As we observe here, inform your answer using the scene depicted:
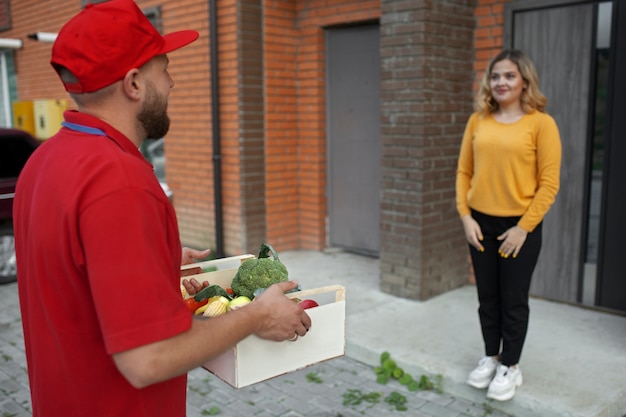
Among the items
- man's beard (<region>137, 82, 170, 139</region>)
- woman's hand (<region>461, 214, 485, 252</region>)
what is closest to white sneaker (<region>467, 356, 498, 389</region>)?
woman's hand (<region>461, 214, 485, 252</region>)

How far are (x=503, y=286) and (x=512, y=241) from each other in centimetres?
31

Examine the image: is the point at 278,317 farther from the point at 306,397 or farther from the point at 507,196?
the point at 306,397

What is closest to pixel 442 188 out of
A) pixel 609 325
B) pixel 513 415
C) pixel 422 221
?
pixel 422 221

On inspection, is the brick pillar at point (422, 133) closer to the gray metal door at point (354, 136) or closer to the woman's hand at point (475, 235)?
the gray metal door at point (354, 136)

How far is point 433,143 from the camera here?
553 centimetres

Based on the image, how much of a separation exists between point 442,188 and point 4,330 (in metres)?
4.16

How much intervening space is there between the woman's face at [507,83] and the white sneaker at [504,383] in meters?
1.63

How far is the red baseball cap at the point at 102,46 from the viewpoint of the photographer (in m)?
1.48

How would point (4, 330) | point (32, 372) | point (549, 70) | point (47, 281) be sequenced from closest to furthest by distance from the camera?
1. point (47, 281)
2. point (32, 372)
3. point (549, 70)
4. point (4, 330)

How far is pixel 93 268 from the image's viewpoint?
53.2 inches

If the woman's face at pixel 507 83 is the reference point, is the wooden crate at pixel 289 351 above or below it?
below

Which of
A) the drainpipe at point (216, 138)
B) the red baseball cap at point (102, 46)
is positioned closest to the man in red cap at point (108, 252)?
the red baseball cap at point (102, 46)

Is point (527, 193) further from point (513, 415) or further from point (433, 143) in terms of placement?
point (433, 143)

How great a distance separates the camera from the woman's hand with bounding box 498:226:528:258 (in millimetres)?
3621
